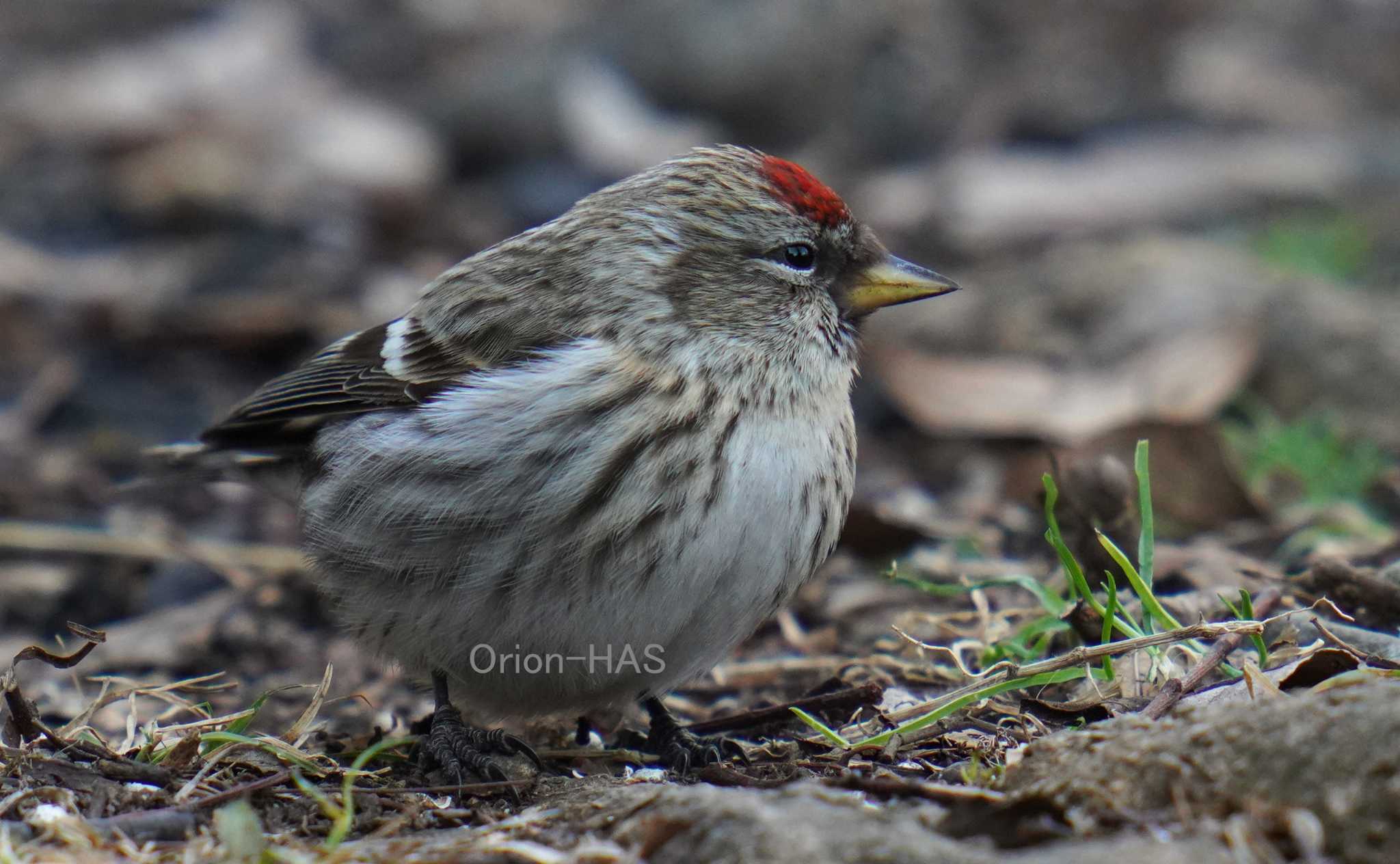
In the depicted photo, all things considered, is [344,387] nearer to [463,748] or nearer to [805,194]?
[463,748]

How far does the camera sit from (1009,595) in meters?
4.11

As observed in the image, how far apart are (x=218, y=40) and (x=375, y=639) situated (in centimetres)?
712

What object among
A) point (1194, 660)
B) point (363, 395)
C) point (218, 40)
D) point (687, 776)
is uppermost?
point (218, 40)

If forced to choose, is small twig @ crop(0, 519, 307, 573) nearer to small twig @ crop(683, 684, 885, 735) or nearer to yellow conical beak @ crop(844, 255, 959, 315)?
small twig @ crop(683, 684, 885, 735)

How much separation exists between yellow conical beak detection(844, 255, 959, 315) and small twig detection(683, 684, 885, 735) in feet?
2.93

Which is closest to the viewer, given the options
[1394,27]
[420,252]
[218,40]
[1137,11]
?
[420,252]

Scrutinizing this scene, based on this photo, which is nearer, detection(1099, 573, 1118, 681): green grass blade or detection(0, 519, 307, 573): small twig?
detection(1099, 573, 1118, 681): green grass blade

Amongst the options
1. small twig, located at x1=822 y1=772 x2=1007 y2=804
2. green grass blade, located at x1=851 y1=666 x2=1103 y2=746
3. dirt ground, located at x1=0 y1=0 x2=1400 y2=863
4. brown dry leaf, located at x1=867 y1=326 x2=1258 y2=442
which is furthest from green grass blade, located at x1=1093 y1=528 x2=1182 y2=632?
brown dry leaf, located at x1=867 y1=326 x2=1258 y2=442

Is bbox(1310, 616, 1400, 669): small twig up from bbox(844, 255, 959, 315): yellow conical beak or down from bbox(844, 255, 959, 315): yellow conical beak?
down

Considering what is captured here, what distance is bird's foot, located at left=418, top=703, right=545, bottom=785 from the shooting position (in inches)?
119

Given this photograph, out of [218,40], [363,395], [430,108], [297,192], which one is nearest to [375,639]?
[363,395]

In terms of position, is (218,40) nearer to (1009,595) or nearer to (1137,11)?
(1137,11)

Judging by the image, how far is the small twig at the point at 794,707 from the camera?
10.5ft

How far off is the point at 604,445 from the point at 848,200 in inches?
228
